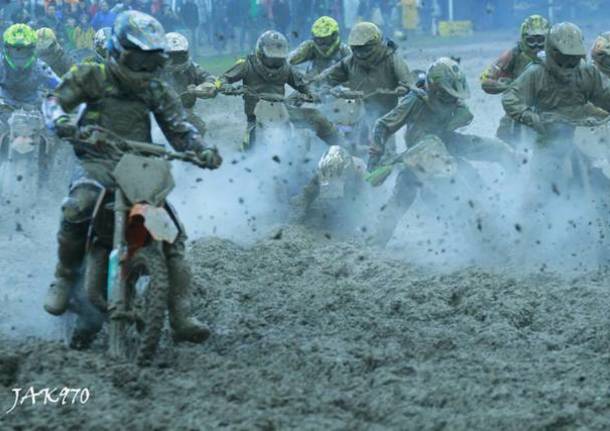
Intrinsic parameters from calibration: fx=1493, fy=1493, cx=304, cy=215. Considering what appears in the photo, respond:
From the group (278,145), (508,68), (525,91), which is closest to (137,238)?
(525,91)

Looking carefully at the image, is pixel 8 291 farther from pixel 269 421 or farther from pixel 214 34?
pixel 214 34

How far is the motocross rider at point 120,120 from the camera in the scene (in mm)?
8297

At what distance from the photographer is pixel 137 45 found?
27.0 feet

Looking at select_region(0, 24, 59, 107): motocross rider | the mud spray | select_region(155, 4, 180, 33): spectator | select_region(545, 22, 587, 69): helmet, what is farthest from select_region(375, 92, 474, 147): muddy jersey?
select_region(155, 4, 180, 33): spectator

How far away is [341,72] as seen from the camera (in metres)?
16.6

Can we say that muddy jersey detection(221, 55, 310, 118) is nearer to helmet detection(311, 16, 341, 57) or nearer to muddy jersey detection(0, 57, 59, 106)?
muddy jersey detection(0, 57, 59, 106)

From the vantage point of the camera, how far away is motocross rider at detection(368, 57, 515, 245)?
12.8 m

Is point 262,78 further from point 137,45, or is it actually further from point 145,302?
point 145,302

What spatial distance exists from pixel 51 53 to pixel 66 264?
991 centimetres

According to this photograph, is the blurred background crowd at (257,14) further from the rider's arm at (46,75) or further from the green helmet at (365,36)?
the rider's arm at (46,75)

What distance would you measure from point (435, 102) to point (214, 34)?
20.3 m

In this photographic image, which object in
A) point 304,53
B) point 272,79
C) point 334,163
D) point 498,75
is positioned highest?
point 272,79

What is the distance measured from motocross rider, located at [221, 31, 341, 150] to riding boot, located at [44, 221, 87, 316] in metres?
6.59

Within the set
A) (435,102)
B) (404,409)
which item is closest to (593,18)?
(435,102)
